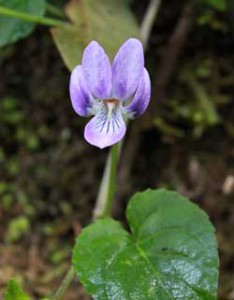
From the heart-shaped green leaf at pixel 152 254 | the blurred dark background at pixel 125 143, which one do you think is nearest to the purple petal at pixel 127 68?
the heart-shaped green leaf at pixel 152 254

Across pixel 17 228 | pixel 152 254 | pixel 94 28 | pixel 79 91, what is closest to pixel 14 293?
pixel 152 254

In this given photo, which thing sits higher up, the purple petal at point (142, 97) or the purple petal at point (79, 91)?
the purple petal at point (79, 91)

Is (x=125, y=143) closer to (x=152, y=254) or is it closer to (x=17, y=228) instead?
(x=17, y=228)

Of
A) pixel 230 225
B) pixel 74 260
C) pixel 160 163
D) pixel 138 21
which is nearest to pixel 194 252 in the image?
pixel 74 260

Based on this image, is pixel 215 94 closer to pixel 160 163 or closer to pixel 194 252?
pixel 160 163

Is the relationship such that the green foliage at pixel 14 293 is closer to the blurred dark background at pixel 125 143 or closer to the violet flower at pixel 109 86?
the violet flower at pixel 109 86

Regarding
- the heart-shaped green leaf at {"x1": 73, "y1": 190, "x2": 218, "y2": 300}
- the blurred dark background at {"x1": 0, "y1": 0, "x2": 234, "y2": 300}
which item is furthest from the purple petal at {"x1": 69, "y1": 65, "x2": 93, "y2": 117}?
the blurred dark background at {"x1": 0, "y1": 0, "x2": 234, "y2": 300}

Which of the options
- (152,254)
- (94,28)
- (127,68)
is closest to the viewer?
(127,68)
